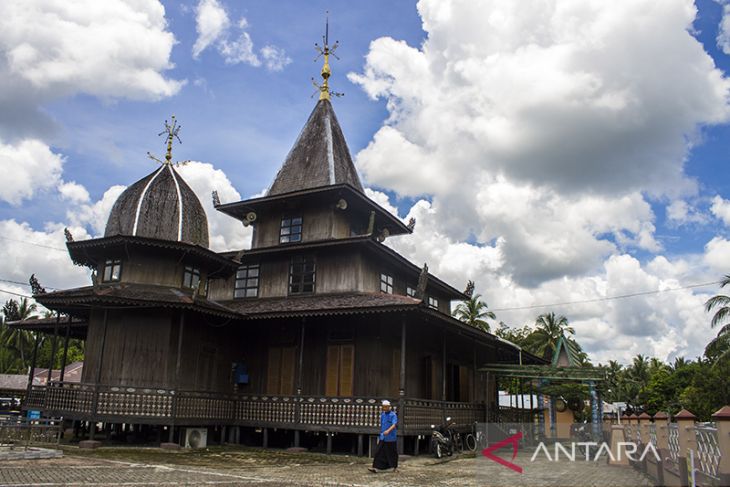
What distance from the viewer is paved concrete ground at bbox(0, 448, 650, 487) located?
12.3 m

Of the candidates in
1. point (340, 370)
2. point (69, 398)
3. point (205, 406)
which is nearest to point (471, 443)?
point (340, 370)

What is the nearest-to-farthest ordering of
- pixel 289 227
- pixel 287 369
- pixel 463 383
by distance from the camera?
pixel 287 369, pixel 289 227, pixel 463 383

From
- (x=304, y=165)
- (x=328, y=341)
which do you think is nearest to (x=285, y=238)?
(x=304, y=165)

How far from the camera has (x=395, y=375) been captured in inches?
875

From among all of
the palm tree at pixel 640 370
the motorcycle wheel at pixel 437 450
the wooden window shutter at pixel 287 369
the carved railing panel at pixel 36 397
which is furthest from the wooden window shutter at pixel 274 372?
the palm tree at pixel 640 370

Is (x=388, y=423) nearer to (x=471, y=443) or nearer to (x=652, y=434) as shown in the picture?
(x=652, y=434)

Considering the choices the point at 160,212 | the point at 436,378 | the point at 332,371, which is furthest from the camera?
the point at 436,378

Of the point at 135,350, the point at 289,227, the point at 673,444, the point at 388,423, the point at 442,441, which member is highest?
the point at 289,227

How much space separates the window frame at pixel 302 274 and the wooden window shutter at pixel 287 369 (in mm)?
2455

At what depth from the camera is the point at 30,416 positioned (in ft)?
64.7

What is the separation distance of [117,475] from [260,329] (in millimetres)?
11219

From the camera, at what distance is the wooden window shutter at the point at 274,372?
2280 cm

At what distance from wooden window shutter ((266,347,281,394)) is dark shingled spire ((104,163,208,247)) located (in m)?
5.09

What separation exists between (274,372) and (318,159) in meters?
10.2
